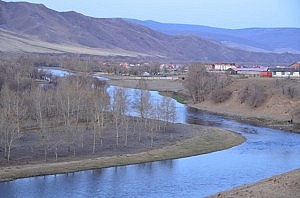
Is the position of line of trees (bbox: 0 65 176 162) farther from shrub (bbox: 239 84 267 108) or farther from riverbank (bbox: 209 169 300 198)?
shrub (bbox: 239 84 267 108)

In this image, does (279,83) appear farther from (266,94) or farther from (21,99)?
(21,99)

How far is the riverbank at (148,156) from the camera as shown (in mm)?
21969

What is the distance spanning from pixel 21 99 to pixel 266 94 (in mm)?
22835

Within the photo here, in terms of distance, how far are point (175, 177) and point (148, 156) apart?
3.93 m

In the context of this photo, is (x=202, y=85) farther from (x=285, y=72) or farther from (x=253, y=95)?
(x=285, y=72)

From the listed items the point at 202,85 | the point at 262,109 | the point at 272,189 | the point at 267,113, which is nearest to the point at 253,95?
the point at 262,109

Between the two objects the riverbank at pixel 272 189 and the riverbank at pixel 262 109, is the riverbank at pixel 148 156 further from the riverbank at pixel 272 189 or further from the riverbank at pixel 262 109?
the riverbank at pixel 272 189

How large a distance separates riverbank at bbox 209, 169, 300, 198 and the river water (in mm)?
1541

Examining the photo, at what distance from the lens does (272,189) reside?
59.5 feet

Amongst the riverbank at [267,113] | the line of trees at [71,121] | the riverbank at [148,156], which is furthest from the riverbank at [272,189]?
the line of trees at [71,121]

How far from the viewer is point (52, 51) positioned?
16275 cm

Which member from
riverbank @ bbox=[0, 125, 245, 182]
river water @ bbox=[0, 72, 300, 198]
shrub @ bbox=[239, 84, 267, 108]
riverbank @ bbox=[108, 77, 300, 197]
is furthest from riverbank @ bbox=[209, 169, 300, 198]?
shrub @ bbox=[239, 84, 267, 108]

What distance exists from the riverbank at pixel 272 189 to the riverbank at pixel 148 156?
7.22 meters

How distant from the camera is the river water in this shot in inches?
770
